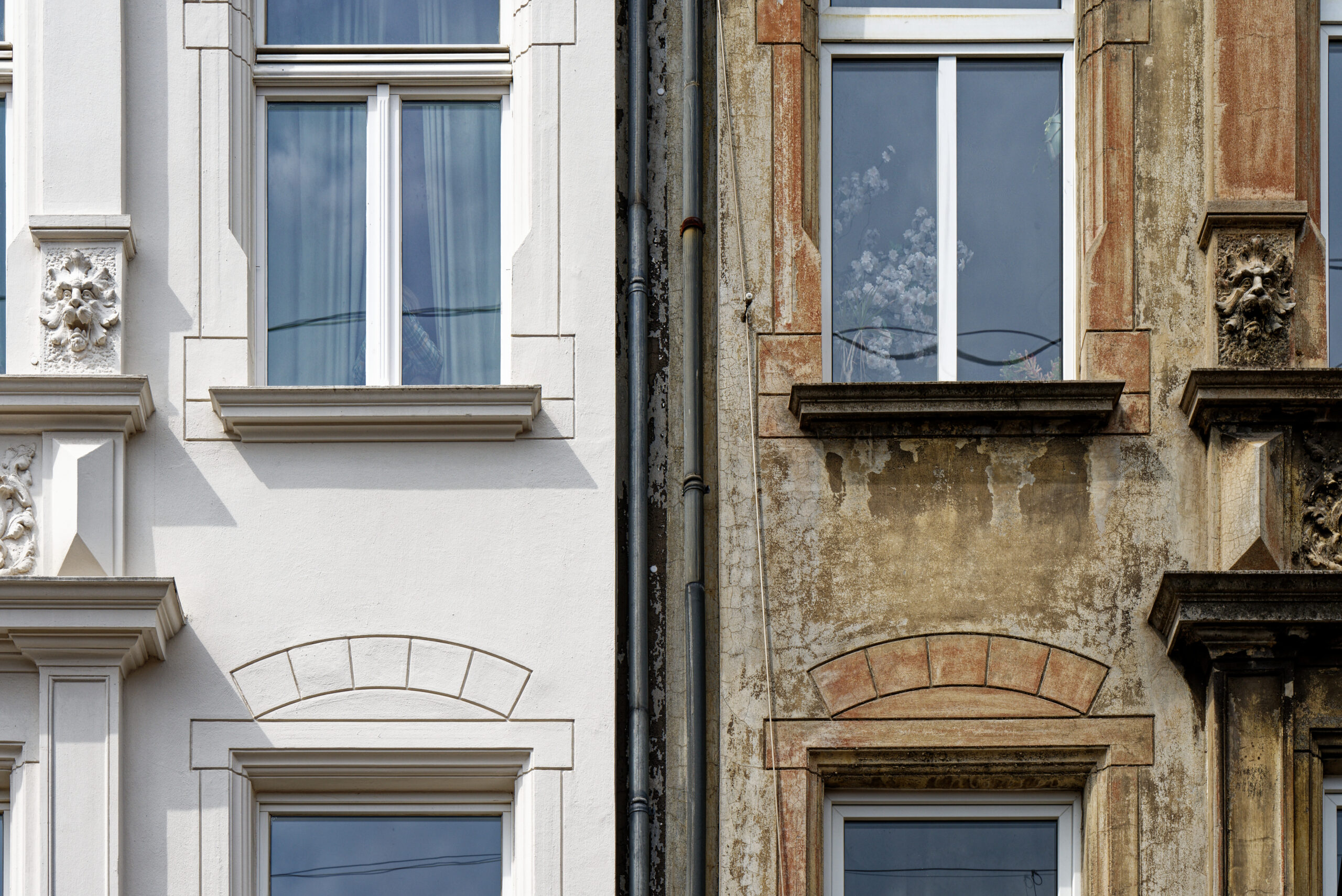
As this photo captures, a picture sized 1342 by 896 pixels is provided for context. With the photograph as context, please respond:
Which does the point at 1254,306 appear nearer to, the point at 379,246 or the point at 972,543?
the point at 972,543

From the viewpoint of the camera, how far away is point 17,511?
9.28m

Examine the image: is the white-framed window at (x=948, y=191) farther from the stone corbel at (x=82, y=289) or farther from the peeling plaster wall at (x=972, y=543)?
the stone corbel at (x=82, y=289)

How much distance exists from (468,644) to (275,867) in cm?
131

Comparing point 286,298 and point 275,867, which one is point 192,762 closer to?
point 275,867

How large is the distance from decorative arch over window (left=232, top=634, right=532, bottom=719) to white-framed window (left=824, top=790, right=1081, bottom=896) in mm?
1623

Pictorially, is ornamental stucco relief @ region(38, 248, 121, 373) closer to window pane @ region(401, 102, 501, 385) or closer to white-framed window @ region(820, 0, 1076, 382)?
window pane @ region(401, 102, 501, 385)

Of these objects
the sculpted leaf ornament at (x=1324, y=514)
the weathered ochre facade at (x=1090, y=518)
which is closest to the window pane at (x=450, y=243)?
the weathered ochre facade at (x=1090, y=518)

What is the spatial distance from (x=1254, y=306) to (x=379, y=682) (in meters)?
4.28

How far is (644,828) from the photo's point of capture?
9172 mm

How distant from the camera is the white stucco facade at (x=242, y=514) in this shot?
29.6ft

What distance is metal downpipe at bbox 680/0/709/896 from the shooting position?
361 inches

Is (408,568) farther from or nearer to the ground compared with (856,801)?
farther from the ground

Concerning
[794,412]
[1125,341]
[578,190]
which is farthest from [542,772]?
[1125,341]

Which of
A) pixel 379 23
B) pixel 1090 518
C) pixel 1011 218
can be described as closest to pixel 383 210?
pixel 379 23
